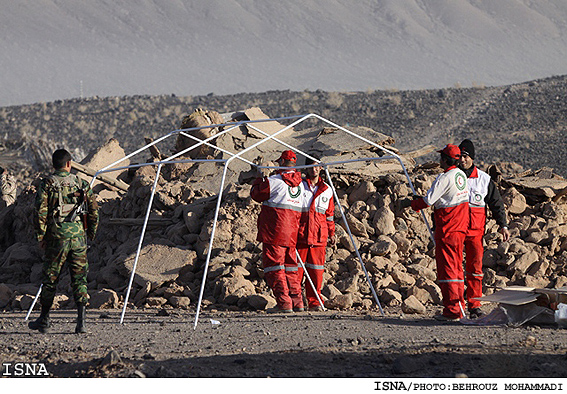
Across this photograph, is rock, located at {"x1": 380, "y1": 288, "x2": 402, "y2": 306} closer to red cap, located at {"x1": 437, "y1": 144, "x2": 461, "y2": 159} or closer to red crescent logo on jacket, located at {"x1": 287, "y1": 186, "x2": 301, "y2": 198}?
red crescent logo on jacket, located at {"x1": 287, "y1": 186, "x2": 301, "y2": 198}

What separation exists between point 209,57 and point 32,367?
73868mm

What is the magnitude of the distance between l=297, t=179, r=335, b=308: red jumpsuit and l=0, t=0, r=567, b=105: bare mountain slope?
60429 mm

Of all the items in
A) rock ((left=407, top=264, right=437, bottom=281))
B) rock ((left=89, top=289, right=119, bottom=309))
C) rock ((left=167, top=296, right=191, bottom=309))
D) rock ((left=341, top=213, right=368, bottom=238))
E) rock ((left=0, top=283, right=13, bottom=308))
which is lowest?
rock ((left=0, top=283, right=13, bottom=308))

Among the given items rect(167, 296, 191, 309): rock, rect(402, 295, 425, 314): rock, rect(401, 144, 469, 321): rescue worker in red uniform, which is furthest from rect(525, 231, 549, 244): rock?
rect(167, 296, 191, 309): rock

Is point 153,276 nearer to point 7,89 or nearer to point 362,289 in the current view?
point 362,289

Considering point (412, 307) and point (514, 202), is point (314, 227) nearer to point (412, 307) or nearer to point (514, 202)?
point (412, 307)

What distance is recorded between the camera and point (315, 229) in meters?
10.4

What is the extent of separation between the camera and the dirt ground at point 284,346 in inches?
254

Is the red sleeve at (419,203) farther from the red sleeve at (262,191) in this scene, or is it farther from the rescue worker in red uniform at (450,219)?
the red sleeve at (262,191)

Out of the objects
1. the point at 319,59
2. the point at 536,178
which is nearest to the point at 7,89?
the point at 319,59

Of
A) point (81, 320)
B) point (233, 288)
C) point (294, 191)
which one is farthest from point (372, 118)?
point (81, 320)

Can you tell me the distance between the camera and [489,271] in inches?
468

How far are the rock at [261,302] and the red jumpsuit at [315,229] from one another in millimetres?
444

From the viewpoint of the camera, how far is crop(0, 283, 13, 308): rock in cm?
1166
